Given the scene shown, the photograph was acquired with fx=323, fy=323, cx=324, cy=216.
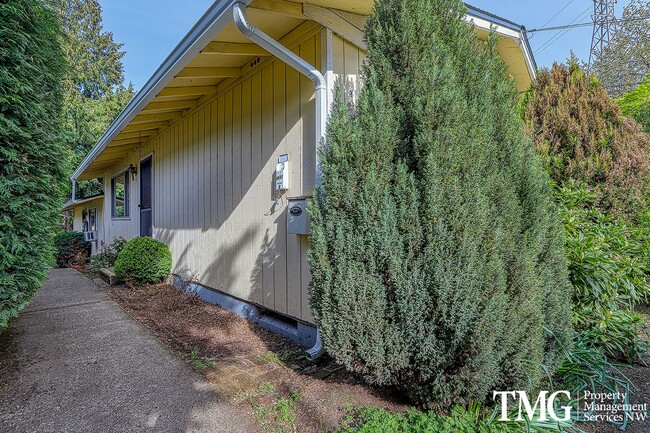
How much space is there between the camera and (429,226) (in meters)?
1.92

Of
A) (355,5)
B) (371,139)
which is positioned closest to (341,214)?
(371,139)

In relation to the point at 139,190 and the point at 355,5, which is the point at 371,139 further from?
the point at 139,190

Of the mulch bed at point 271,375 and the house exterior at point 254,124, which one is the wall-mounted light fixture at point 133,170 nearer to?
the house exterior at point 254,124

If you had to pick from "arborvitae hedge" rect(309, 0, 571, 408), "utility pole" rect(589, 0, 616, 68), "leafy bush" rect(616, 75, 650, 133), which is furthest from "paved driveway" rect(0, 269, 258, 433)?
"utility pole" rect(589, 0, 616, 68)

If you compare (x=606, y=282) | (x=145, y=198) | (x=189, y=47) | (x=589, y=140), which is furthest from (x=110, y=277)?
(x=589, y=140)

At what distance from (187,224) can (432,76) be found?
4.68 m

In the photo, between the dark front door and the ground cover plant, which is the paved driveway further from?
the dark front door

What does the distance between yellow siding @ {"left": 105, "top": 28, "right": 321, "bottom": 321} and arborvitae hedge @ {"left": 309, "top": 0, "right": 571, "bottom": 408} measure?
37.3 inches

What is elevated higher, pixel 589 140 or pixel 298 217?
pixel 589 140

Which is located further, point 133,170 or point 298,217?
point 133,170

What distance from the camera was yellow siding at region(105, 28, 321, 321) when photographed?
315cm

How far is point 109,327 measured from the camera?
3658mm

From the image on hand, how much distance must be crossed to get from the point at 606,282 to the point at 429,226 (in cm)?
221

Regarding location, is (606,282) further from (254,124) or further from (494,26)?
(254,124)
